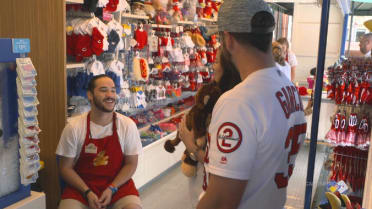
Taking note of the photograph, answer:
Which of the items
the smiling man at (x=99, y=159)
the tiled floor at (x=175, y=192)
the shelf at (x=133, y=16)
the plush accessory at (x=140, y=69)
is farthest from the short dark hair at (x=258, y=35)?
the plush accessory at (x=140, y=69)

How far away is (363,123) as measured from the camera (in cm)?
304

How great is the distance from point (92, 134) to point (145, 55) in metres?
2.17

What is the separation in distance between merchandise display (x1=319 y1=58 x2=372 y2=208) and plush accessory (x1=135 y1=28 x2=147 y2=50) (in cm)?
222

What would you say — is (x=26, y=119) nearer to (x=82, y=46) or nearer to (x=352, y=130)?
(x=82, y=46)

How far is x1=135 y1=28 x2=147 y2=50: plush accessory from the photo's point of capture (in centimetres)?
445

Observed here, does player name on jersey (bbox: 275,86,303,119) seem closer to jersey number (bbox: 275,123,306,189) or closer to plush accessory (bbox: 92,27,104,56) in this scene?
jersey number (bbox: 275,123,306,189)

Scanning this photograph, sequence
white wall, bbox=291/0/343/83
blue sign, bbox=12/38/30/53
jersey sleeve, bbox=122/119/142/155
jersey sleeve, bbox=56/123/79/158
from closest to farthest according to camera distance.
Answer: blue sign, bbox=12/38/30/53 < jersey sleeve, bbox=56/123/79/158 < jersey sleeve, bbox=122/119/142/155 < white wall, bbox=291/0/343/83

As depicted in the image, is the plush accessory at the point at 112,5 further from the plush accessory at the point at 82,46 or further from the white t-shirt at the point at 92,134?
the white t-shirt at the point at 92,134

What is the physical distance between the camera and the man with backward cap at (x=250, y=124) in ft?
3.64

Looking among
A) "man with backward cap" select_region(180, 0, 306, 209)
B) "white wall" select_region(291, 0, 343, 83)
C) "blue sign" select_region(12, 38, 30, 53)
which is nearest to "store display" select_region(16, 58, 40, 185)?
"blue sign" select_region(12, 38, 30, 53)

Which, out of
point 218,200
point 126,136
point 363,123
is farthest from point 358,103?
point 218,200

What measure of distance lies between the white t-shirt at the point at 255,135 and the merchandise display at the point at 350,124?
1.90 meters

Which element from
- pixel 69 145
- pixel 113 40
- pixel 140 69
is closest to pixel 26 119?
pixel 69 145

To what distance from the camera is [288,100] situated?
49.2 inches
